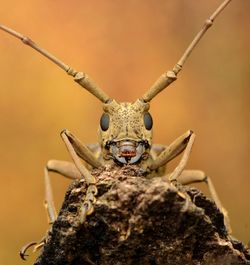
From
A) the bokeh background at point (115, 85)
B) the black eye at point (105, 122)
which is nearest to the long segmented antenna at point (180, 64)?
the black eye at point (105, 122)

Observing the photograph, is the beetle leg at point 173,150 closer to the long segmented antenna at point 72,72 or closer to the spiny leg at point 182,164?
the spiny leg at point 182,164

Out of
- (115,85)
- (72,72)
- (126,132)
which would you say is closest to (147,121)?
(126,132)

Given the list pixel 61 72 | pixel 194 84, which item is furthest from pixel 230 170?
pixel 61 72

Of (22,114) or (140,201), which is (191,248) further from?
(22,114)

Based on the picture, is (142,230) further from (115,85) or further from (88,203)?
(115,85)

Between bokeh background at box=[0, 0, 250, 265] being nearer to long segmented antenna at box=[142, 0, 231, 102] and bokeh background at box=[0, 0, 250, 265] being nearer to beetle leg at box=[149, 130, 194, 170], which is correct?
beetle leg at box=[149, 130, 194, 170]

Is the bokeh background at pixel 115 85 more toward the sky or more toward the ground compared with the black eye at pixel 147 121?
more toward the sky

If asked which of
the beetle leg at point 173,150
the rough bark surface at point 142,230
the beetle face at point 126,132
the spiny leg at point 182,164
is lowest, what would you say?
the rough bark surface at point 142,230
